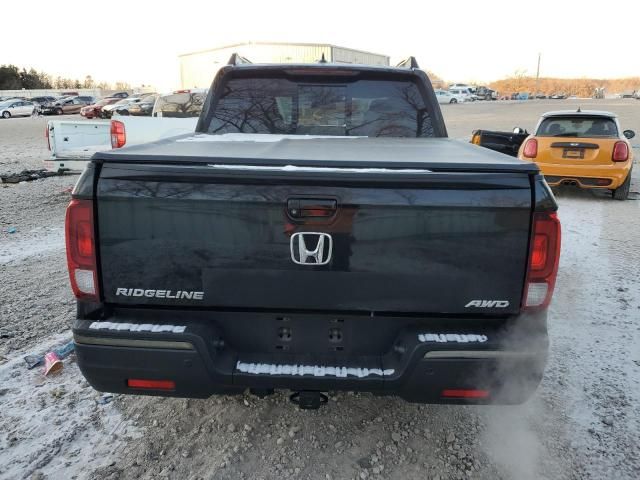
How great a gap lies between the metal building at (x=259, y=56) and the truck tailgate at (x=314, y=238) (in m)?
23.8

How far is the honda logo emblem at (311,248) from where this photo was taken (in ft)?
6.99

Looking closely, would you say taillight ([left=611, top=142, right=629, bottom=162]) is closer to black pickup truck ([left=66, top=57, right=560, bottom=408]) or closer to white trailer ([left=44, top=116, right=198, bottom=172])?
white trailer ([left=44, top=116, right=198, bottom=172])

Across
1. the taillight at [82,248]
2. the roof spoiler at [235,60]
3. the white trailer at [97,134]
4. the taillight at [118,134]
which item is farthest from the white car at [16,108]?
the taillight at [82,248]

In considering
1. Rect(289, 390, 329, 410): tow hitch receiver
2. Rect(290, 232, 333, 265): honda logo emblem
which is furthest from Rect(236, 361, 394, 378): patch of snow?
Rect(290, 232, 333, 265): honda logo emblem

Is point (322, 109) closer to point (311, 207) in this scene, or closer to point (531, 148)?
point (311, 207)

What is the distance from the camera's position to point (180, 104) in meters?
11.0

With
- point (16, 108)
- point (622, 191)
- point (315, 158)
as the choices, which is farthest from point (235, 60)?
point (16, 108)

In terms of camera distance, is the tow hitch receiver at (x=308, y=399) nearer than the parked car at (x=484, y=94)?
Yes

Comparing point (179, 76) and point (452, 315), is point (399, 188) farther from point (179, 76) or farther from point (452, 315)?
point (179, 76)

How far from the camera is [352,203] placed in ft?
6.90

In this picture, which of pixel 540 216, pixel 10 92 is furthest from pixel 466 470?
pixel 10 92

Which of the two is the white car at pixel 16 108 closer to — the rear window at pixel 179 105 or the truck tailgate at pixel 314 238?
the rear window at pixel 179 105

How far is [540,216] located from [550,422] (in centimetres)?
153

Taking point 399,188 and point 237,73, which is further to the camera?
point 237,73
